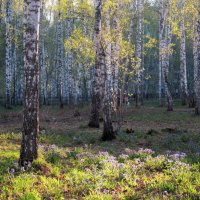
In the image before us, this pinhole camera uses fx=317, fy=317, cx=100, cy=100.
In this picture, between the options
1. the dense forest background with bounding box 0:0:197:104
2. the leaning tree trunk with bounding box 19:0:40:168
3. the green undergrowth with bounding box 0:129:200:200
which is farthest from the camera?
the dense forest background with bounding box 0:0:197:104

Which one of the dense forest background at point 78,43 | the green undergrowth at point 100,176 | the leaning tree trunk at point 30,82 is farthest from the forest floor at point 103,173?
the dense forest background at point 78,43

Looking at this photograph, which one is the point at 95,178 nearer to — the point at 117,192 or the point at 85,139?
the point at 117,192

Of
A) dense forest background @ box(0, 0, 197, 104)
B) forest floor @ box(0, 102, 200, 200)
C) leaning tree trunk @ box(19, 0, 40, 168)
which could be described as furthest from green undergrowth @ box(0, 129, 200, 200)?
dense forest background @ box(0, 0, 197, 104)

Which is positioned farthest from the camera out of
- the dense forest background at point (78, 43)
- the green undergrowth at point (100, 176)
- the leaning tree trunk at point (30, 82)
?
the dense forest background at point (78, 43)

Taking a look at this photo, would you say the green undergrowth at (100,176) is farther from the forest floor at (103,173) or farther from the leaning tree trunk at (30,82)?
the leaning tree trunk at (30,82)

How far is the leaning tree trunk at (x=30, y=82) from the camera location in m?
9.52

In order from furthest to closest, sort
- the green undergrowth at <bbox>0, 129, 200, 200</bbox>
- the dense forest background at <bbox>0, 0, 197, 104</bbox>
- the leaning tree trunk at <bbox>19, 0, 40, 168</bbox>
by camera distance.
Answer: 1. the dense forest background at <bbox>0, 0, 197, 104</bbox>
2. the leaning tree trunk at <bbox>19, 0, 40, 168</bbox>
3. the green undergrowth at <bbox>0, 129, 200, 200</bbox>

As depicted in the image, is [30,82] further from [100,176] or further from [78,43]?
[78,43]

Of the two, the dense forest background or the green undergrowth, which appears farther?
the dense forest background

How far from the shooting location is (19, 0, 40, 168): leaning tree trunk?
375 inches

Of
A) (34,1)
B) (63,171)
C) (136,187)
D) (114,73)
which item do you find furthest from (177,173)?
(114,73)

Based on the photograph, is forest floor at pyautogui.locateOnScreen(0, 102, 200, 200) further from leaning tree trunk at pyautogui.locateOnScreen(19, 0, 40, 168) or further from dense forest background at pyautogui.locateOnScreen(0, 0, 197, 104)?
dense forest background at pyautogui.locateOnScreen(0, 0, 197, 104)

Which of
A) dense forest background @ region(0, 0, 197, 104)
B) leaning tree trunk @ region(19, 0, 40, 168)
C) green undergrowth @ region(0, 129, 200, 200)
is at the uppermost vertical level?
dense forest background @ region(0, 0, 197, 104)

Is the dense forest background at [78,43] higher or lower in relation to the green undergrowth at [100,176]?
higher
